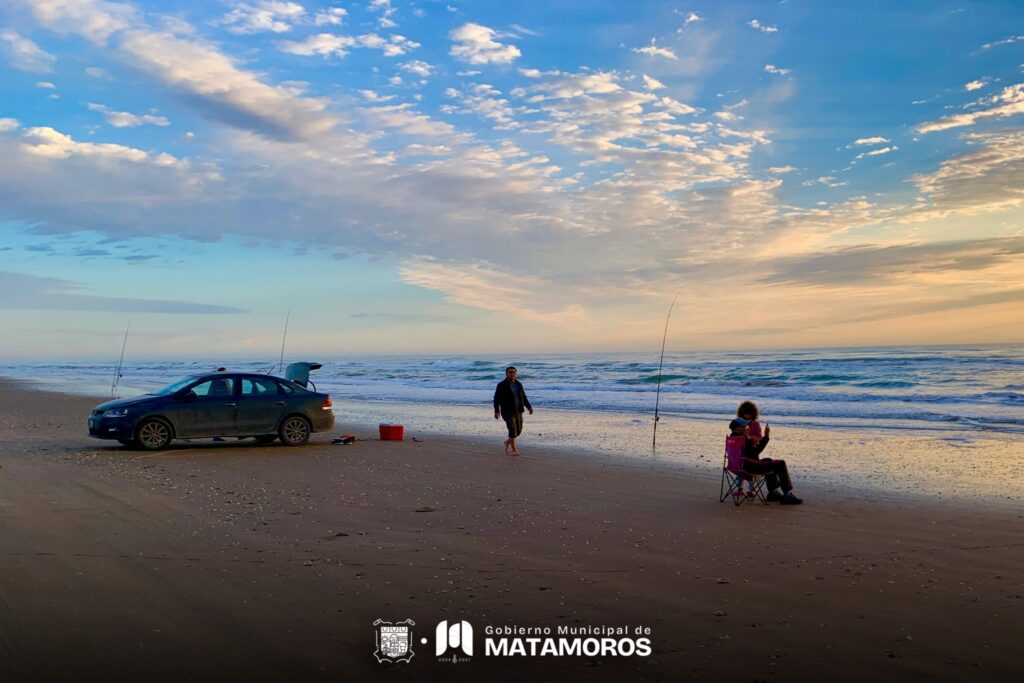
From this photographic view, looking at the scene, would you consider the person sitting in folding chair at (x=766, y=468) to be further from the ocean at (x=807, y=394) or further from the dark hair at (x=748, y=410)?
the ocean at (x=807, y=394)

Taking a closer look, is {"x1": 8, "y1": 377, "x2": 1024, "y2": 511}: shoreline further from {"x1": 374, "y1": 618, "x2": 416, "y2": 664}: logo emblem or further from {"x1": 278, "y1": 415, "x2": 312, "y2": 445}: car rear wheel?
{"x1": 374, "y1": 618, "x2": 416, "y2": 664}: logo emblem

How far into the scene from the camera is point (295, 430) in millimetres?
16391

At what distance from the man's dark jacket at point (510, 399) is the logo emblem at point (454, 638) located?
9600mm

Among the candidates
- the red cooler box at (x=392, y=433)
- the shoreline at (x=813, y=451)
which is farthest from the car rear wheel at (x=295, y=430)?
the shoreline at (x=813, y=451)

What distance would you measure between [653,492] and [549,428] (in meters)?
9.83

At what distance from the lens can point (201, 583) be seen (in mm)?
5988

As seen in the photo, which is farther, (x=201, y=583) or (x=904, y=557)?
(x=904, y=557)

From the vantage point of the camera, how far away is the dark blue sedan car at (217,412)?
1505cm

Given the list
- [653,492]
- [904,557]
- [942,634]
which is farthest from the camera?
[653,492]

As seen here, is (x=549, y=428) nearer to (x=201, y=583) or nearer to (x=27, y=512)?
(x=27, y=512)

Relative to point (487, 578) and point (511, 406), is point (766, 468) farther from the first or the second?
point (511, 406)

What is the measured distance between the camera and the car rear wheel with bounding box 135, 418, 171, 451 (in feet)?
49.6

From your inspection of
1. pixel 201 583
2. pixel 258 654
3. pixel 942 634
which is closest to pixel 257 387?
pixel 201 583

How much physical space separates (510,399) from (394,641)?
999 cm
